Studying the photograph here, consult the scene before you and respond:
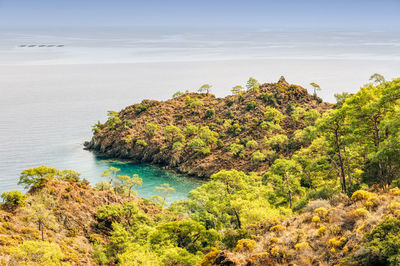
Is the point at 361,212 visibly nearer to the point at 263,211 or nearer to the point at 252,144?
the point at 263,211

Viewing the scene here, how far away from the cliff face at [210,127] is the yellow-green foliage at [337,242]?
180 feet

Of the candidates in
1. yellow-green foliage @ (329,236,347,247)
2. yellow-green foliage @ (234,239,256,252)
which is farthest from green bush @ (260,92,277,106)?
yellow-green foliage @ (329,236,347,247)

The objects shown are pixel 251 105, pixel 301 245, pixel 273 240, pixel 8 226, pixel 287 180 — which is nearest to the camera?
pixel 301 245

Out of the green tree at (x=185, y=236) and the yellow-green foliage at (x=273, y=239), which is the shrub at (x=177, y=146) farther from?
the yellow-green foliage at (x=273, y=239)

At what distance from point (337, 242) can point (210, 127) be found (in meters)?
80.5

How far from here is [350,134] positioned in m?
34.4

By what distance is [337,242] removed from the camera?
2134 cm

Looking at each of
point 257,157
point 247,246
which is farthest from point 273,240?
point 257,157

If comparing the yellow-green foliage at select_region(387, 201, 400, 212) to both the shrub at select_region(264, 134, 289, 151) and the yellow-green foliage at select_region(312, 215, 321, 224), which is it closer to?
the yellow-green foliage at select_region(312, 215, 321, 224)

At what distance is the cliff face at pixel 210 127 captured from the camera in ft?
282

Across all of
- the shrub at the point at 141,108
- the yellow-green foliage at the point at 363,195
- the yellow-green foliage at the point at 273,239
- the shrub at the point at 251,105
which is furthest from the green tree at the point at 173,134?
the yellow-green foliage at the point at 363,195

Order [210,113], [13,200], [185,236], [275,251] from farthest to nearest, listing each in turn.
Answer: [210,113], [13,200], [185,236], [275,251]

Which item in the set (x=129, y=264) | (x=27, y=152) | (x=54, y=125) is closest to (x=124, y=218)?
(x=129, y=264)

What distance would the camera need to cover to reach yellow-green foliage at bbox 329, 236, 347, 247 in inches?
840
